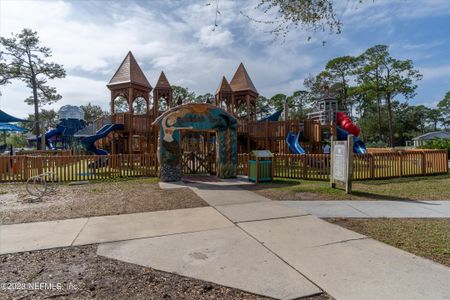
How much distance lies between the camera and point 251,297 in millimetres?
2971

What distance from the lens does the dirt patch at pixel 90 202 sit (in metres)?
6.74

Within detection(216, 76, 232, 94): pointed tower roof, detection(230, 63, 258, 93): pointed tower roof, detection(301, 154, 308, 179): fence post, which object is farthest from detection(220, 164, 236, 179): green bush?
detection(230, 63, 258, 93): pointed tower roof

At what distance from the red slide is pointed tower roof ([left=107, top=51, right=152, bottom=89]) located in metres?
15.6

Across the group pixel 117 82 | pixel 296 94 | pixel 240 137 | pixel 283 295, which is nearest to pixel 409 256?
pixel 283 295

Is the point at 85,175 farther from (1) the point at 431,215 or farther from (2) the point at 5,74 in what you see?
(2) the point at 5,74

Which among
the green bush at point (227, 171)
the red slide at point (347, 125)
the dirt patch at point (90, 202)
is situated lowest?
the dirt patch at point (90, 202)

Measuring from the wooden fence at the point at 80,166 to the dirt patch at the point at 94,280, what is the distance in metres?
9.24

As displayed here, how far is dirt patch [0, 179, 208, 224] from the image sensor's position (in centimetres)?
674

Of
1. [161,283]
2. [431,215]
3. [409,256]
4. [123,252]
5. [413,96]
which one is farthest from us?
[413,96]

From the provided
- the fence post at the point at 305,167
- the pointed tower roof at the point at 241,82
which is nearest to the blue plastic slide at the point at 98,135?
the pointed tower roof at the point at 241,82

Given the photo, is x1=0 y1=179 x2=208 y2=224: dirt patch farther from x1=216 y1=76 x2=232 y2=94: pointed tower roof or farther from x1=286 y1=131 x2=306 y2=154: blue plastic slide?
x1=216 y1=76 x2=232 y2=94: pointed tower roof

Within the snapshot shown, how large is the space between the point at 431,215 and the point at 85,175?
13.3 metres

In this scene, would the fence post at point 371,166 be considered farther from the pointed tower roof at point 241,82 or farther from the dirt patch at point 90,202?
the pointed tower roof at point 241,82

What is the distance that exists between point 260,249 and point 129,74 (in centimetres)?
1966
